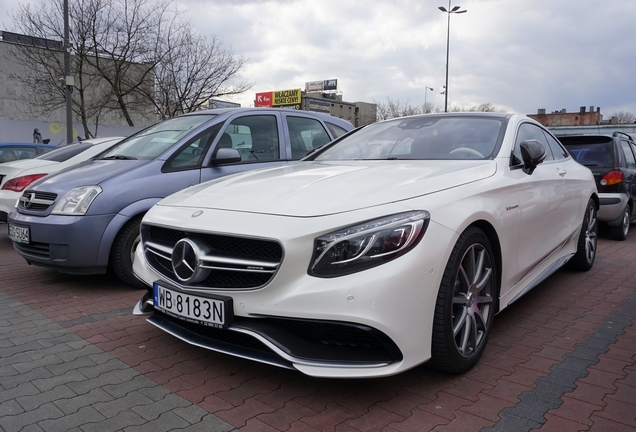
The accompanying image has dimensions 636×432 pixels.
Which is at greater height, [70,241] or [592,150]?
[592,150]

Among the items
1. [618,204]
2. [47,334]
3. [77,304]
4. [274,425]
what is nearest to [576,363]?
[274,425]

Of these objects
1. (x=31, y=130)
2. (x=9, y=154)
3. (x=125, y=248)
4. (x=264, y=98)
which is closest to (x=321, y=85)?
(x=264, y=98)

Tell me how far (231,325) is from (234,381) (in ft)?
1.60

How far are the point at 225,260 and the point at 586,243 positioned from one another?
4157 mm

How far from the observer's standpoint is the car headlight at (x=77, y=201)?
4.52 m

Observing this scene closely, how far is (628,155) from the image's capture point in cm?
834

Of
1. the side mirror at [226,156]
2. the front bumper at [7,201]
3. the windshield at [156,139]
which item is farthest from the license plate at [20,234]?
the front bumper at [7,201]

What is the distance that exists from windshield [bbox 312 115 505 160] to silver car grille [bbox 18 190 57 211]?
2.36 m

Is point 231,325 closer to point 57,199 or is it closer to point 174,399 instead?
point 174,399

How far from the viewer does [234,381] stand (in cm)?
292

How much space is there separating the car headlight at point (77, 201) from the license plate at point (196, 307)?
1.94m

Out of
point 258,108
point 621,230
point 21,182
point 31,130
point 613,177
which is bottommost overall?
point 621,230

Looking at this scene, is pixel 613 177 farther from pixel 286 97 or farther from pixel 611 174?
pixel 286 97

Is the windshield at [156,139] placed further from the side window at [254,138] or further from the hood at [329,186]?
the hood at [329,186]
